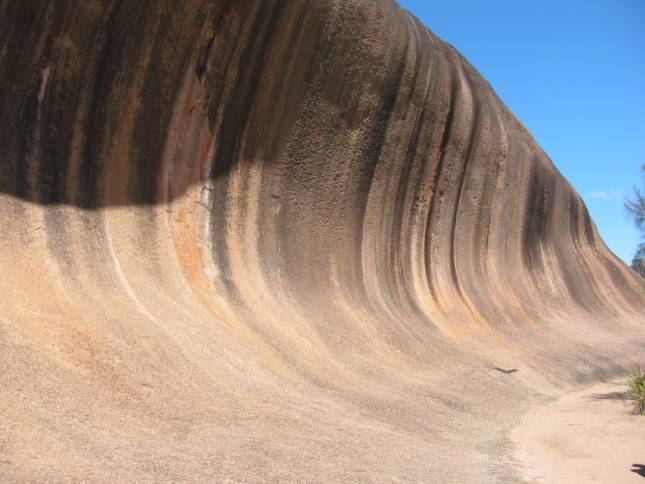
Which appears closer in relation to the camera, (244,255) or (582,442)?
(582,442)

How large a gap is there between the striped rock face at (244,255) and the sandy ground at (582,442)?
1.16ft

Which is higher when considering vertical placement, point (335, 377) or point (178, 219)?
point (178, 219)

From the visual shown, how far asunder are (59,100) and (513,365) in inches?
284

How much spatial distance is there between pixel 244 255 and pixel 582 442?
3.78 m

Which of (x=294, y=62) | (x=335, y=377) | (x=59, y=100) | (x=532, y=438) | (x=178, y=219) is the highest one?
(x=294, y=62)

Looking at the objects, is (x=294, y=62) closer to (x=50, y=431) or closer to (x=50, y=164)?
(x=50, y=164)

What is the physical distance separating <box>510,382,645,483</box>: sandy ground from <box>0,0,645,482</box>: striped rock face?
35 cm

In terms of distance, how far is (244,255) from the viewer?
7688mm

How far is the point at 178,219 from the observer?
711cm

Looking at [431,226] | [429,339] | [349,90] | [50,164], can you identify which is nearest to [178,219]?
[50,164]

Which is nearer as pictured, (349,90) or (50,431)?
(50,431)

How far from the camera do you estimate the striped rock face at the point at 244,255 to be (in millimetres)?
4531

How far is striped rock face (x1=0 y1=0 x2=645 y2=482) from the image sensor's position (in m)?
4.53

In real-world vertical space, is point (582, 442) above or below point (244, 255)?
below
